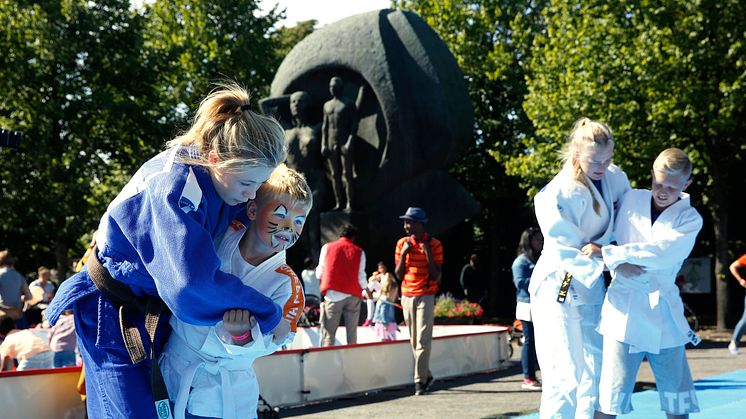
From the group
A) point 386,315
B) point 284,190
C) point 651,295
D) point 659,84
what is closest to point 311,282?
point 386,315

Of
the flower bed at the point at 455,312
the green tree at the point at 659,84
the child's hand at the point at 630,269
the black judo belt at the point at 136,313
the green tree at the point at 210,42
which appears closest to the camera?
the black judo belt at the point at 136,313

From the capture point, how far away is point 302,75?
20328 millimetres

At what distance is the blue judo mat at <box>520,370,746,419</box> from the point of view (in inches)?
299

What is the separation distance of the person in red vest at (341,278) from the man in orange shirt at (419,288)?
5.06 ft

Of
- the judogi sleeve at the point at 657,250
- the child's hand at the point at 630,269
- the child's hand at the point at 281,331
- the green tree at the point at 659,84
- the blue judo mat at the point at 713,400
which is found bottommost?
the blue judo mat at the point at 713,400

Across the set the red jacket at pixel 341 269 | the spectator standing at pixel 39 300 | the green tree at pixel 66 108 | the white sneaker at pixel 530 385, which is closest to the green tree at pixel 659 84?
the red jacket at pixel 341 269

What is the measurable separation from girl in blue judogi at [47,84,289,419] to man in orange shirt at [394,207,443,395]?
721 cm

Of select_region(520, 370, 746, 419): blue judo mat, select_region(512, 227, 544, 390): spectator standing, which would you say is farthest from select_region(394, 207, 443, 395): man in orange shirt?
select_region(520, 370, 746, 419): blue judo mat

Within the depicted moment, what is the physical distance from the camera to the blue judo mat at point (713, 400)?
759cm

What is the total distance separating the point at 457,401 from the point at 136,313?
699 centimetres

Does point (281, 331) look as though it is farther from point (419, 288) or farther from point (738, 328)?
point (738, 328)

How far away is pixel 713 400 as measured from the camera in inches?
337

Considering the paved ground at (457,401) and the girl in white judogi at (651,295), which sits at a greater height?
the girl in white judogi at (651,295)

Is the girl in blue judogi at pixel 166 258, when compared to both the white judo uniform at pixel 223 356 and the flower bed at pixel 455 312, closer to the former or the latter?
the white judo uniform at pixel 223 356
